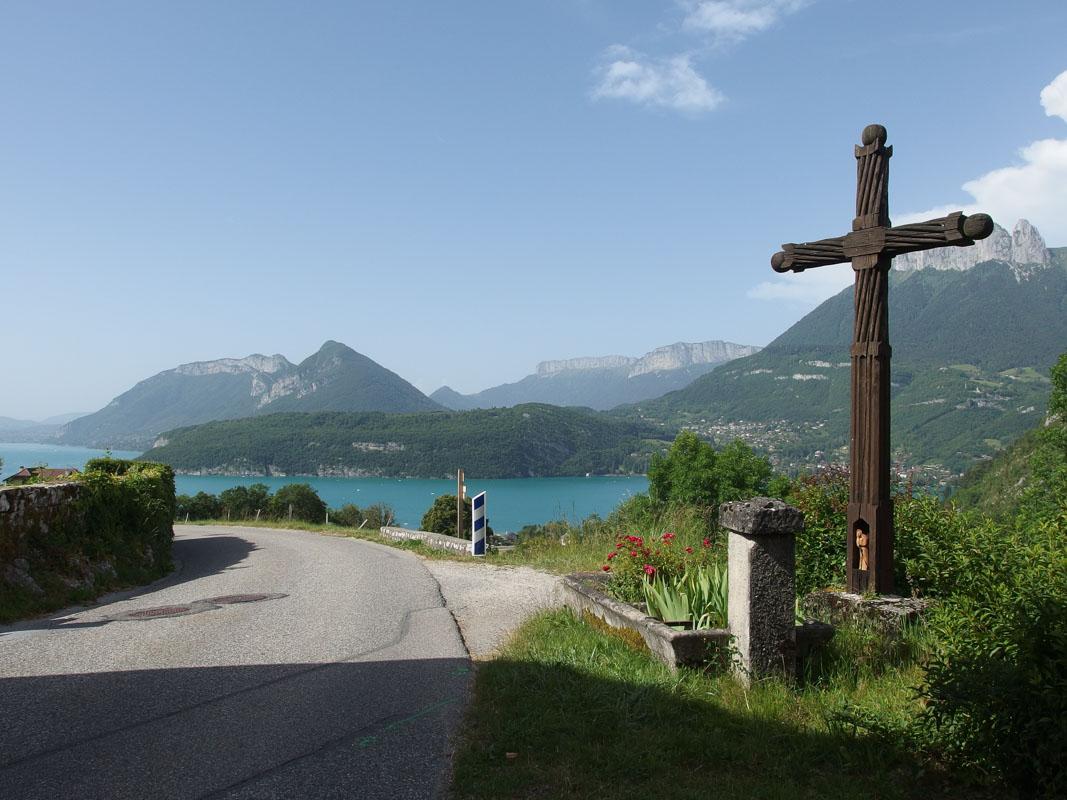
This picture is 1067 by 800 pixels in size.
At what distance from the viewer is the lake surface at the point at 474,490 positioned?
359ft

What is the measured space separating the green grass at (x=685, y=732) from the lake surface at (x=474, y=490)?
85333mm

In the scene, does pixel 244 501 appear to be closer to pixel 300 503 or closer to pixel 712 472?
pixel 300 503

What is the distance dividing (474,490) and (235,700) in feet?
377

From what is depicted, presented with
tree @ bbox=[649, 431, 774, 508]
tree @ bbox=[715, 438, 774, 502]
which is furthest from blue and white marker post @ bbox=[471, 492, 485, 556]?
tree @ bbox=[715, 438, 774, 502]

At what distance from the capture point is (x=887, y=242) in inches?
269

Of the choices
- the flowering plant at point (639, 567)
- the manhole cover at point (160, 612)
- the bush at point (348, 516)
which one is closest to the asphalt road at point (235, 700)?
the manhole cover at point (160, 612)

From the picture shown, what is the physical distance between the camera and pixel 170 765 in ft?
13.5

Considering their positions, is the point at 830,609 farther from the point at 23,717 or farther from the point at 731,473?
the point at 731,473

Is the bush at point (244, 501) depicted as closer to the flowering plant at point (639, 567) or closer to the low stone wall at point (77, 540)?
the low stone wall at point (77, 540)

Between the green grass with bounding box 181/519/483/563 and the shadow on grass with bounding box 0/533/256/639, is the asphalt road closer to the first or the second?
the shadow on grass with bounding box 0/533/256/639

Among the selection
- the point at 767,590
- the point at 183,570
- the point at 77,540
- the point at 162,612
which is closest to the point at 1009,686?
the point at 767,590

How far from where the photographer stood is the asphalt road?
3.97 metres

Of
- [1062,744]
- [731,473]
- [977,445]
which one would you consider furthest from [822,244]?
[977,445]

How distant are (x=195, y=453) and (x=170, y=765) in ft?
679
